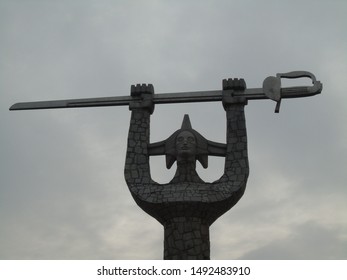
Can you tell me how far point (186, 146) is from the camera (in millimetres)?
10188

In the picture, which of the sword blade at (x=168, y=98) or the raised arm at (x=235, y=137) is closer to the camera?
the raised arm at (x=235, y=137)

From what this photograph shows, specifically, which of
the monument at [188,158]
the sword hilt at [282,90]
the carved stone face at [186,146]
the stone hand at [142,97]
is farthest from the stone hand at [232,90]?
the stone hand at [142,97]

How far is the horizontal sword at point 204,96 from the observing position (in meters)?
10.5

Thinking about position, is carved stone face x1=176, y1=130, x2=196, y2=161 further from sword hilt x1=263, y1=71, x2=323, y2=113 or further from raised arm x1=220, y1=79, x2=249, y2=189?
sword hilt x1=263, y1=71, x2=323, y2=113

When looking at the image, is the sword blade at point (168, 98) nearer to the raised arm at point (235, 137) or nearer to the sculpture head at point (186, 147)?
the raised arm at point (235, 137)

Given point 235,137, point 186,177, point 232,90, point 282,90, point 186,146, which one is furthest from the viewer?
point 232,90

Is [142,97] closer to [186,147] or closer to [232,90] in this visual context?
[186,147]

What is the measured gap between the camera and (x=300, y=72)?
10.7 metres

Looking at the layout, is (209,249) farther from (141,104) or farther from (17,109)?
(17,109)

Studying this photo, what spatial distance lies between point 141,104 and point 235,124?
2052mm

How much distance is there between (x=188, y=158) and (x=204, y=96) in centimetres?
145

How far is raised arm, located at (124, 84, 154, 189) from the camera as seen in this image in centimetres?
1012

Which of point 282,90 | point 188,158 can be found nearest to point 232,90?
point 282,90
